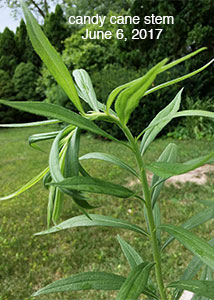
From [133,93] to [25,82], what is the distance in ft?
38.3

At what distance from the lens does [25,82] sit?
1130 centimetres

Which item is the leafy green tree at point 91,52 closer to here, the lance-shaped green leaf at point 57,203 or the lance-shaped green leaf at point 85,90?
the lance-shaped green leaf at point 85,90

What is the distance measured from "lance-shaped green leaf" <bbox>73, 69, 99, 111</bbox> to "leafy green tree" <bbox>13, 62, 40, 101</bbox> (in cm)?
1109

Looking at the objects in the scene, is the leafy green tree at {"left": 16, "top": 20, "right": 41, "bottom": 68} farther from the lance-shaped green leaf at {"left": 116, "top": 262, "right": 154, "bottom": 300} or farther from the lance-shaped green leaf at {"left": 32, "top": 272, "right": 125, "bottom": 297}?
the lance-shaped green leaf at {"left": 116, "top": 262, "right": 154, "bottom": 300}

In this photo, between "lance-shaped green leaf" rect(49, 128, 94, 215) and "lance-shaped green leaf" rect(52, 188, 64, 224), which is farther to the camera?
"lance-shaped green leaf" rect(52, 188, 64, 224)

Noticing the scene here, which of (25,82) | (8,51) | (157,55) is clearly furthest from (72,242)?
(8,51)

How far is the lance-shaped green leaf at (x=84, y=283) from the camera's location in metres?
0.68

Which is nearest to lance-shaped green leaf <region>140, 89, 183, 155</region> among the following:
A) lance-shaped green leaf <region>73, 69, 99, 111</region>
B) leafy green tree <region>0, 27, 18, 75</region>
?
lance-shaped green leaf <region>73, 69, 99, 111</region>

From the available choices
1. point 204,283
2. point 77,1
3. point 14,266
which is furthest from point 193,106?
point 77,1

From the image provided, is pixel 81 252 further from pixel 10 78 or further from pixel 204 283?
pixel 10 78

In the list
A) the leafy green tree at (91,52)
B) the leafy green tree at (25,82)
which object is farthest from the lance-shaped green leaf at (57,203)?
the leafy green tree at (25,82)

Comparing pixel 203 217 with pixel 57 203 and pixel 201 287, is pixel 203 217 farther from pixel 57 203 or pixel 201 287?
pixel 57 203

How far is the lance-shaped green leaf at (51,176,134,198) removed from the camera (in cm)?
41

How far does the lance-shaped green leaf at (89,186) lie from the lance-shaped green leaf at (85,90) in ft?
0.55
